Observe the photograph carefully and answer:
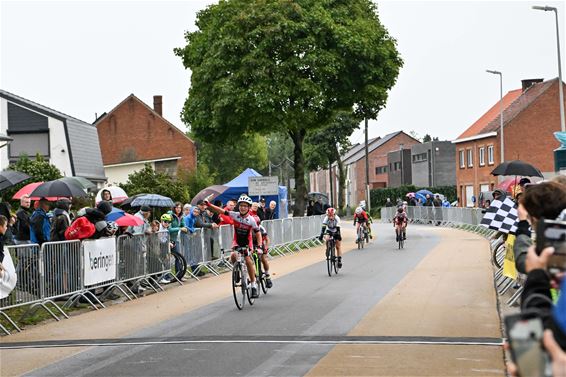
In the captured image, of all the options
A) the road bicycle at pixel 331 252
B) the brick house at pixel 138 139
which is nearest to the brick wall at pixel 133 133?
the brick house at pixel 138 139

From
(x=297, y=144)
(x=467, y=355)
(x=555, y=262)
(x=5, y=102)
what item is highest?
(x=5, y=102)

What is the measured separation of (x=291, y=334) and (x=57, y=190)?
27.8 ft

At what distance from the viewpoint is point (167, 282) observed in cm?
2097

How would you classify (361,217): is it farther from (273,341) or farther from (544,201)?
(544,201)

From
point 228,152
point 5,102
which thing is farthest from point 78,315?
point 228,152

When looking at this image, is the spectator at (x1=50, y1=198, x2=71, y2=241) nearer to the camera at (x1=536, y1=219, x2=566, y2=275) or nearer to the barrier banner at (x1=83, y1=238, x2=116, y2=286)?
the barrier banner at (x1=83, y1=238, x2=116, y2=286)

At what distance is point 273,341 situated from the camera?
1160 centimetres

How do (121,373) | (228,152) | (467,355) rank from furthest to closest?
1. (228,152)
2. (467,355)
3. (121,373)

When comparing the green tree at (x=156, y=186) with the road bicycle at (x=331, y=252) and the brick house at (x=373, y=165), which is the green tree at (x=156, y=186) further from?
the brick house at (x=373, y=165)

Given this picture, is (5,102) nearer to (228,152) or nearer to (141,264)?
(141,264)

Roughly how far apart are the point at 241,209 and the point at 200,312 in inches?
72.1

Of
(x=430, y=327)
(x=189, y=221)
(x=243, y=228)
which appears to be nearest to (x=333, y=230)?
(x=189, y=221)

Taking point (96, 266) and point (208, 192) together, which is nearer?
point (96, 266)

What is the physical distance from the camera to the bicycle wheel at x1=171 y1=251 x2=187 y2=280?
2147cm
